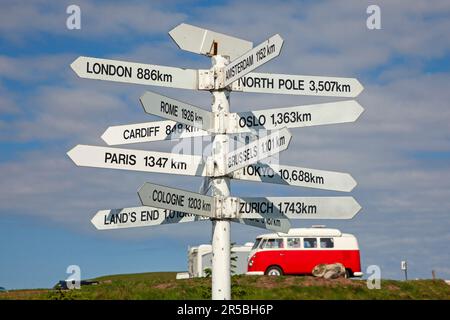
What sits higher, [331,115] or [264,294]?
[331,115]

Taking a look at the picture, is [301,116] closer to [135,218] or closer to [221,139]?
[221,139]

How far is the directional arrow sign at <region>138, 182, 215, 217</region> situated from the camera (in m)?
7.15

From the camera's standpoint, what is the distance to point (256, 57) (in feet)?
25.6

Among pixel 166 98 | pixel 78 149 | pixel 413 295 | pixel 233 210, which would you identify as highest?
pixel 166 98

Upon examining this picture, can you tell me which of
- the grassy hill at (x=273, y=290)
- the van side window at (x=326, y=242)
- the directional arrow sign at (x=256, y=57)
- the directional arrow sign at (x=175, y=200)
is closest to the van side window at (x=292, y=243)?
the van side window at (x=326, y=242)

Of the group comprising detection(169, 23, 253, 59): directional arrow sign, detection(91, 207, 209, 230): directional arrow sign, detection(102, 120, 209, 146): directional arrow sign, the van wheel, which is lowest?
the van wheel

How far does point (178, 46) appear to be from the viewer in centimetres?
847

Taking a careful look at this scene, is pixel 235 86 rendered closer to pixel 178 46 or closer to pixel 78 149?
pixel 178 46

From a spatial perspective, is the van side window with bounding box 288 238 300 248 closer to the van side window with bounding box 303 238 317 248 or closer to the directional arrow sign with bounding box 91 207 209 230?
the van side window with bounding box 303 238 317 248

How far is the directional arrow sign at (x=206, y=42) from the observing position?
8.49m

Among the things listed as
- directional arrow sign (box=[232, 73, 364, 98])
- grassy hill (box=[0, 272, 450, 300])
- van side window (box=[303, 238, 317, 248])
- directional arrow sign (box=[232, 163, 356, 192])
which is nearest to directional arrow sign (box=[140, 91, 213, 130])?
directional arrow sign (box=[232, 73, 364, 98])

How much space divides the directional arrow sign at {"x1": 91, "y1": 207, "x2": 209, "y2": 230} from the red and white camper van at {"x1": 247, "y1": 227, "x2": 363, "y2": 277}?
22.6 metres
